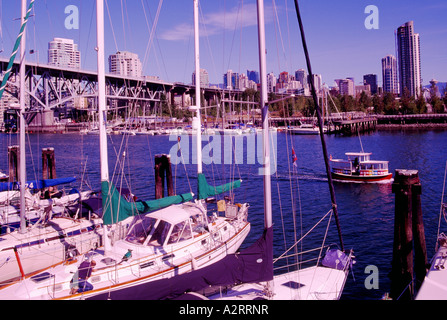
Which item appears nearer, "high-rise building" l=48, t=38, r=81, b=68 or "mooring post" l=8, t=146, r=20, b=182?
"mooring post" l=8, t=146, r=20, b=182

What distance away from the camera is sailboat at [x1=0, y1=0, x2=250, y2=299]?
9484mm

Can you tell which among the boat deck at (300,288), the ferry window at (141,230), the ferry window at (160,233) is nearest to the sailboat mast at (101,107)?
the ferry window at (141,230)

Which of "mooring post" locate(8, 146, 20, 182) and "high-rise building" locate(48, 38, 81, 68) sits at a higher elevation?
"high-rise building" locate(48, 38, 81, 68)

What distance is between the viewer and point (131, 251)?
11.0m

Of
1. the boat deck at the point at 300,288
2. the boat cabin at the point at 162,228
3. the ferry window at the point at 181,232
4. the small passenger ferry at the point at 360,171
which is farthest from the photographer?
the small passenger ferry at the point at 360,171

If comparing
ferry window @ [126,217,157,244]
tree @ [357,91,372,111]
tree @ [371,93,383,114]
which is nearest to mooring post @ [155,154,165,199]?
ferry window @ [126,217,157,244]

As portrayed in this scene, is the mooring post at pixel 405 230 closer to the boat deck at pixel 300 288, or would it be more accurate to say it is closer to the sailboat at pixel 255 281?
the boat deck at pixel 300 288

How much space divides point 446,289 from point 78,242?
1105cm

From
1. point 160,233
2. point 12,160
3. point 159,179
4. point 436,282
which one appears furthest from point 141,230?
point 12,160

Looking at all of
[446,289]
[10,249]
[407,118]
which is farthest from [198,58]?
[407,118]

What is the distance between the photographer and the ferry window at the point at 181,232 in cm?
1172

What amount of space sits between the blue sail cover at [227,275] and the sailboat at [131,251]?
89cm

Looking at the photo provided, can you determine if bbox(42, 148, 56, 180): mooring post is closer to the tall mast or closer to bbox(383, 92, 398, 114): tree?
the tall mast
